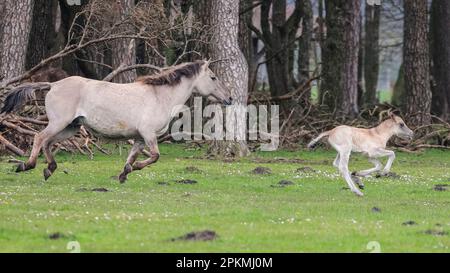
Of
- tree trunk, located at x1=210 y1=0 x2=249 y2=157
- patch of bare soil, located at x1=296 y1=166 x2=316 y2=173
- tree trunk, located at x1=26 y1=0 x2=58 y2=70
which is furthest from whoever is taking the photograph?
tree trunk, located at x1=26 y1=0 x2=58 y2=70

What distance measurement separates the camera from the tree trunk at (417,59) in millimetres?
30719

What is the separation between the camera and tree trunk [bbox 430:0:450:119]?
1320 inches

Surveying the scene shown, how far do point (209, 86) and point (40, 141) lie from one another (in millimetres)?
3161

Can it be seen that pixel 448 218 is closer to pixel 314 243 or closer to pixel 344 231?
pixel 344 231

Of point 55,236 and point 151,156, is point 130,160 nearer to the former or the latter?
point 151,156

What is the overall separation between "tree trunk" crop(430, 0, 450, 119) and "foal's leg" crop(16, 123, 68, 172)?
18.1m

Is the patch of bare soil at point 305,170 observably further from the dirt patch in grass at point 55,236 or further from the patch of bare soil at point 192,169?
the dirt patch in grass at point 55,236

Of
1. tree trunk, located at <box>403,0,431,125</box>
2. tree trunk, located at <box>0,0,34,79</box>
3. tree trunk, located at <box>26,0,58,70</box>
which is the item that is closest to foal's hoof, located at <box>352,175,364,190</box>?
tree trunk, located at <box>0,0,34,79</box>

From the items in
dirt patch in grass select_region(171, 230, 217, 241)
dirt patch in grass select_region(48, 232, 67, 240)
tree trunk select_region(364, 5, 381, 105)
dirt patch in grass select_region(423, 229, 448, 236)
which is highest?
dirt patch in grass select_region(48, 232, 67, 240)

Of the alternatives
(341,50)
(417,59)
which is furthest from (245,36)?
(417,59)

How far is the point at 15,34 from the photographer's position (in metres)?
24.4

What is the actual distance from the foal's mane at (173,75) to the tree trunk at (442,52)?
52.4 ft

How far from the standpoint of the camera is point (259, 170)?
67.0ft

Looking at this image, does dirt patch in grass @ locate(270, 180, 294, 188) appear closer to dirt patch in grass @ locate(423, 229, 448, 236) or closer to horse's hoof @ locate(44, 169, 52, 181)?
horse's hoof @ locate(44, 169, 52, 181)
